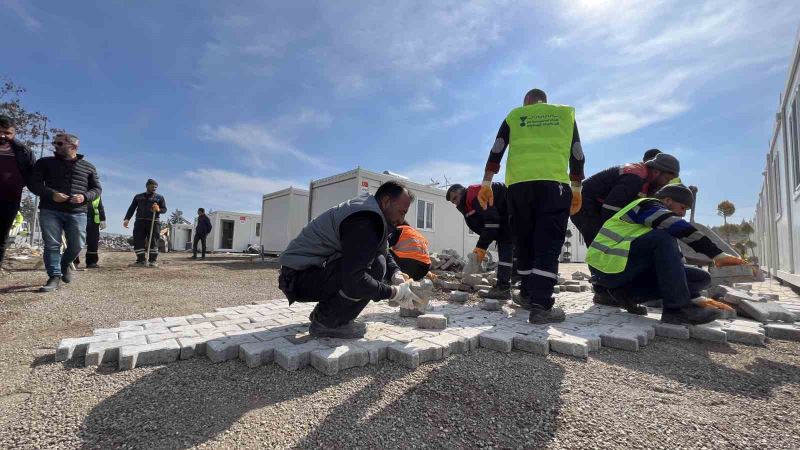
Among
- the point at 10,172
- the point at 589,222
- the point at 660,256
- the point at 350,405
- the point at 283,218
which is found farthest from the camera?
the point at 283,218

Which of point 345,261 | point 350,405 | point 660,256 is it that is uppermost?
point 660,256

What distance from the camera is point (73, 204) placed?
13.9ft

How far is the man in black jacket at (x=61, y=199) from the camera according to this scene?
4.10 m

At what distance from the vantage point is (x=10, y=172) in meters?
4.01

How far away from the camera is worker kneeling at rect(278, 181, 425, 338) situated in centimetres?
206

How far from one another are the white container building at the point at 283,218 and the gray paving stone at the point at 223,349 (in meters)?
9.52

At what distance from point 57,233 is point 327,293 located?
159 inches

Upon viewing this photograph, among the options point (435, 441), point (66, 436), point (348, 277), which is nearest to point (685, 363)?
point (435, 441)

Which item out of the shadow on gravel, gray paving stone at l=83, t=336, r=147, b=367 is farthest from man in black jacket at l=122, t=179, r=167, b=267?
the shadow on gravel

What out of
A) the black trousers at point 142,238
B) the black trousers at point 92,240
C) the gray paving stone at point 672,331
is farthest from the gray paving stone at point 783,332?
the black trousers at point 142,238

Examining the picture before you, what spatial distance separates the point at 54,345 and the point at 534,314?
11.4 ft

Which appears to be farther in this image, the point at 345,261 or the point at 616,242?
the point at 616,242

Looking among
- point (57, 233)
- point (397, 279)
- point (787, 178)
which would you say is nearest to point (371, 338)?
point (397, 279)

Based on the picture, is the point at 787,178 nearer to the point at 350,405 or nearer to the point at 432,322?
the point at 432,322
